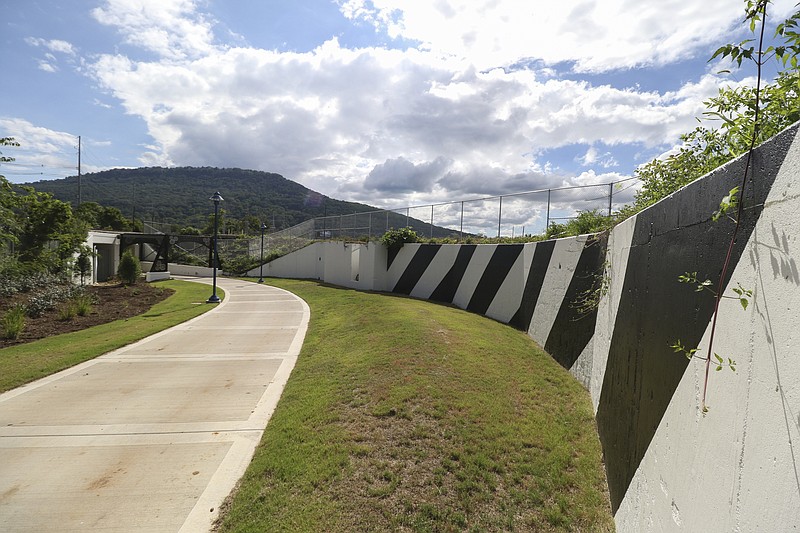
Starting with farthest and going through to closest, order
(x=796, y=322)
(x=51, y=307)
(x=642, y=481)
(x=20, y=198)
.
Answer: (x=20, y=198) → (x=51, y=307) → (x=642, y=481) → (x=796, y=322)

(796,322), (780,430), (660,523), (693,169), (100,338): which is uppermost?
(693,169)

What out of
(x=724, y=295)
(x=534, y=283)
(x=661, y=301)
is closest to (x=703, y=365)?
(x=724, y=295)

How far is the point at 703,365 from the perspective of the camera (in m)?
1.94

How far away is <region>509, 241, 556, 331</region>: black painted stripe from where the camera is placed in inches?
338

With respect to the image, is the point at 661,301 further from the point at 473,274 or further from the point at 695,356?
the point at 473,274

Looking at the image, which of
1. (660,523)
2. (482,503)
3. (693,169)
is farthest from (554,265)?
(660,523)

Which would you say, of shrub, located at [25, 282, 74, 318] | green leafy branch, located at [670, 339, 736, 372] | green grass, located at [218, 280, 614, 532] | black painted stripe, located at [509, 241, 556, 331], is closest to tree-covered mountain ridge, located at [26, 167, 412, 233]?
shrub, located at [25, 282, 74, 318]

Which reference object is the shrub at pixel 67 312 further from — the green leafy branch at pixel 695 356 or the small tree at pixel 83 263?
the green leafy branch at pixel 695 356

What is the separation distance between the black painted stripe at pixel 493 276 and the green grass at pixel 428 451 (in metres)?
5.02

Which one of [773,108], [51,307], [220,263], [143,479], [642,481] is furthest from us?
[220,263]

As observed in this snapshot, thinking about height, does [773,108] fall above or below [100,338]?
above

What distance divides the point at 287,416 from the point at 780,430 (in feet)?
15.3

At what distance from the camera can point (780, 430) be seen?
1.31 meters

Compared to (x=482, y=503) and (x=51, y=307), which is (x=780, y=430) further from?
(x=51, y=307)
